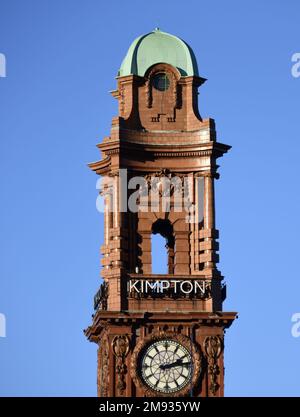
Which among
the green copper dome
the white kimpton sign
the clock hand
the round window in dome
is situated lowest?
the clock hand

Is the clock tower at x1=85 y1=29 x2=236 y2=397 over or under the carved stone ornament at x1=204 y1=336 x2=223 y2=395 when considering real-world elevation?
over

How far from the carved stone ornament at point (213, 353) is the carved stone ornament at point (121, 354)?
410cm

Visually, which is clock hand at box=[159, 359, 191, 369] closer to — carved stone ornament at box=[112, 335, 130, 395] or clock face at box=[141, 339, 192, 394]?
clock face at box=[141, 339, 192, 394]

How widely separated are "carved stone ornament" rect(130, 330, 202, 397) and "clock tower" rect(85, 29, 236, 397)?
0.05 metres

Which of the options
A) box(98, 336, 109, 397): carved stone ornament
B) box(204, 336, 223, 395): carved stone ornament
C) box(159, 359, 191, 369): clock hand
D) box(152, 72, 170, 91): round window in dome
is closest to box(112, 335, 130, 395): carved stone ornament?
box(98, 336, 109, 397): carved stone ornament

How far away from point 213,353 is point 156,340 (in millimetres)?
2986

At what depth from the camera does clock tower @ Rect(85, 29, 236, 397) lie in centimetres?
16638

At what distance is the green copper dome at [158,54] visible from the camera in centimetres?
17100

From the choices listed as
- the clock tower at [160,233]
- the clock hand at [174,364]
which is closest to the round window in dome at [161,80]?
the clock tower at [160,233]

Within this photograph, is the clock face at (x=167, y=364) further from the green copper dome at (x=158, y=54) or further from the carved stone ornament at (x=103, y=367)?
the green copper dome at (x=158, y=54)

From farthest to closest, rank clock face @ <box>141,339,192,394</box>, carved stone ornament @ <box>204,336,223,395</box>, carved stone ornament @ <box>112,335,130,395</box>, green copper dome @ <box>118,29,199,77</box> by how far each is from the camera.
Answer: green copper dome @ <box>118,29,199,77</box> < carved stone ornament @ <box>204,336,223,395</box> < clock face @ <box>141,339,192,394</box> < carved stone ornament @ <box>112,335,130,395</box>

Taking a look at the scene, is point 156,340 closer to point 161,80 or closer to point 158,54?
point 161,80

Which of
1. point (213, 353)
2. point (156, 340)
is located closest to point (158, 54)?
point (156, 340)
